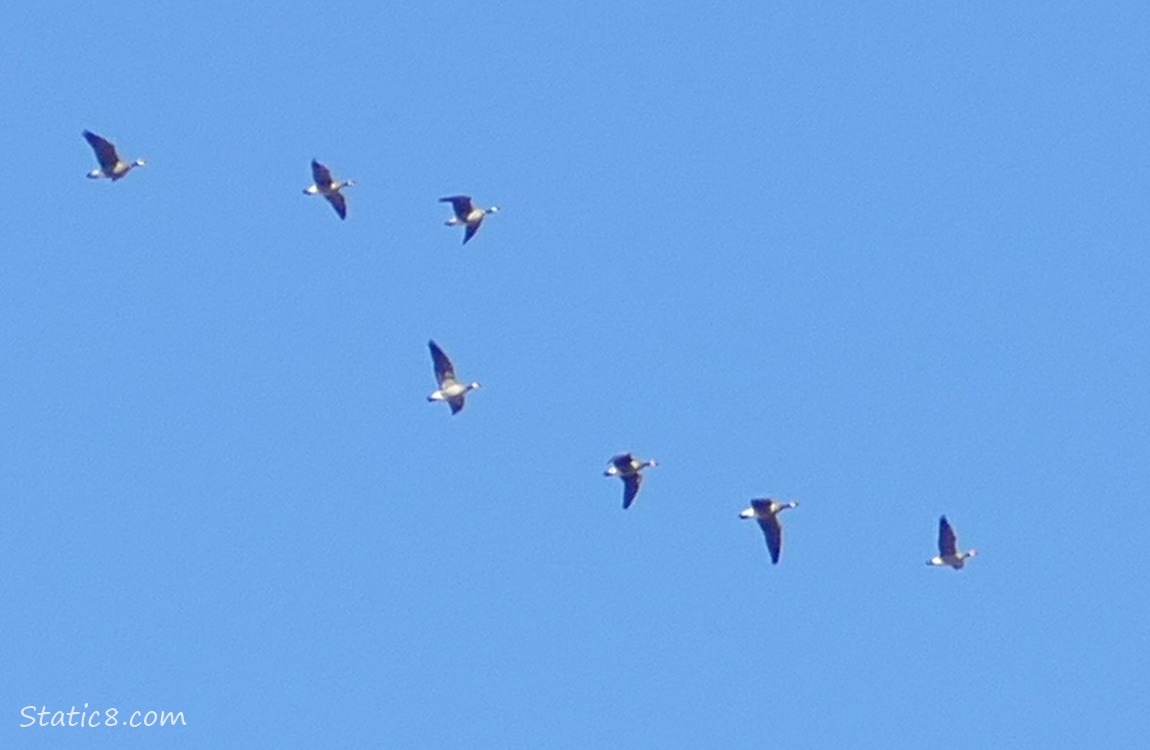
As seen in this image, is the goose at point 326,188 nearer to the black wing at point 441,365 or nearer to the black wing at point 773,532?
the black wing at point 441,365

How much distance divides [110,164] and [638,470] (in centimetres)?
1038

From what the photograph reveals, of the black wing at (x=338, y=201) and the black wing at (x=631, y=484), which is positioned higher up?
the black wing at (x=338, y=201)

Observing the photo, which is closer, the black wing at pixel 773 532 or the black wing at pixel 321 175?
the black wing at pixel 773 532

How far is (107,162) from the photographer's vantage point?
54906 millimetres

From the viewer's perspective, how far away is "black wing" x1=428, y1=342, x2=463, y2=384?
5534cm

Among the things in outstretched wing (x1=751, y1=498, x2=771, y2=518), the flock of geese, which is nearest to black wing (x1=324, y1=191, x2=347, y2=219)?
the flock of geese

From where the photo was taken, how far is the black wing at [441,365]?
182ft

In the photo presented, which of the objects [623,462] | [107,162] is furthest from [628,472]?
[107,162]

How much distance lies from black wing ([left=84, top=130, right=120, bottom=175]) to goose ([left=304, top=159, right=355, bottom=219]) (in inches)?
138

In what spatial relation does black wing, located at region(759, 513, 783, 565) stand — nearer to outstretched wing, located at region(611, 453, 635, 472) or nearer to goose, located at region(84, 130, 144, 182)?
outstretched wing, located at region(611, 453, 635, 472)

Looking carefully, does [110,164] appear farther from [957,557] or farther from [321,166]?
[957,557]

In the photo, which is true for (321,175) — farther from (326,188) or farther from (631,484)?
(631,484)

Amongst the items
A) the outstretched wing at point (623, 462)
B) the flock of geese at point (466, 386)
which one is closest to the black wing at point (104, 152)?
the flock of geese at point (466, 386)

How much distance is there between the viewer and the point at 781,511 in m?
54.3
